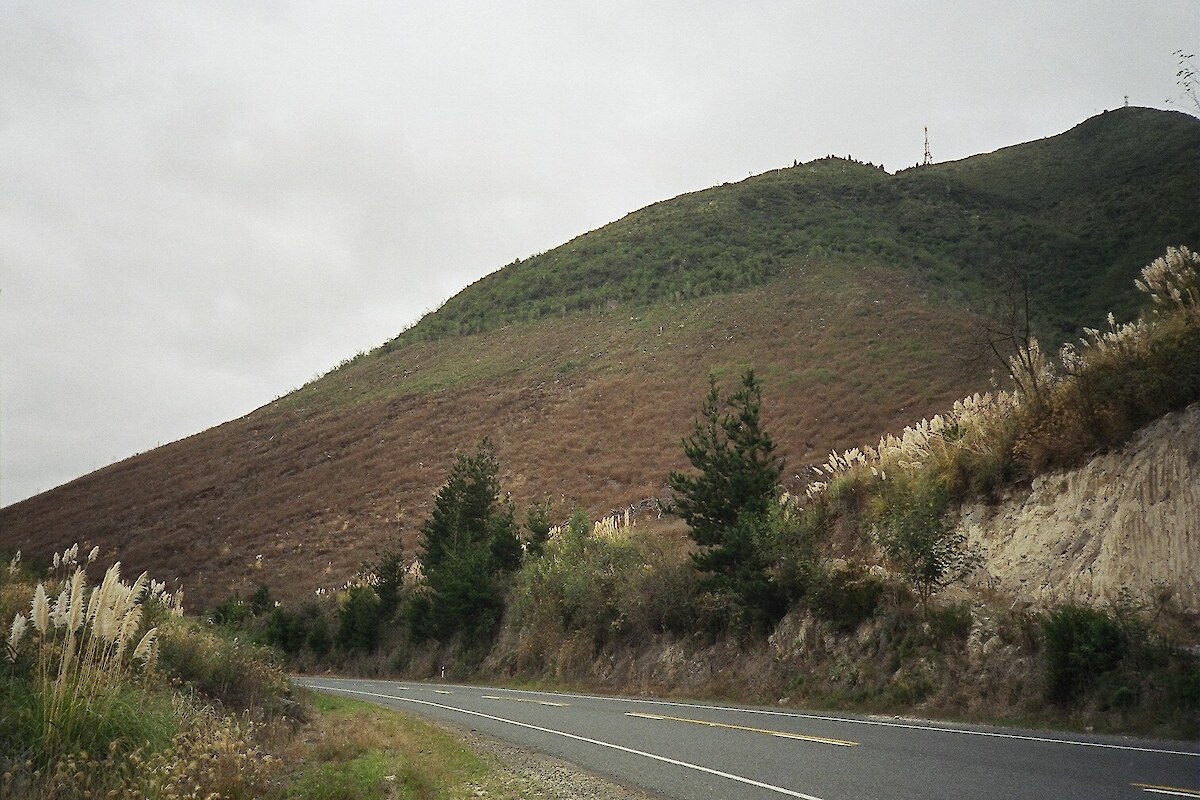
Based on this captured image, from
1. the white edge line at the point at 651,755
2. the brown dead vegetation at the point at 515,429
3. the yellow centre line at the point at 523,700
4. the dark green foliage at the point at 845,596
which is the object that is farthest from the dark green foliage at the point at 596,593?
the brown dead vegetation at the point at 515,429

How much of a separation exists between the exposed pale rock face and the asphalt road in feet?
10.9

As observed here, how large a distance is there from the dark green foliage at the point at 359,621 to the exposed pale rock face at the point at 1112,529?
1063 inches

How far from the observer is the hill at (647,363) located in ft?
129

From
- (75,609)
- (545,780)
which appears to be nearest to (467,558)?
(545,780)

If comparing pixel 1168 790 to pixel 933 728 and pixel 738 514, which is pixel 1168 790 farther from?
pixel 738 514

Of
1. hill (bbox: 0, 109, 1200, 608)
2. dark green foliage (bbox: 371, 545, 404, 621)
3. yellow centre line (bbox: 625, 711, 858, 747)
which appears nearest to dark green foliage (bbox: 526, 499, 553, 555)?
hill (bbox: 0, 109, 1200, 608)

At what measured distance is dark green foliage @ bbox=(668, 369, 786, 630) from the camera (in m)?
18.9

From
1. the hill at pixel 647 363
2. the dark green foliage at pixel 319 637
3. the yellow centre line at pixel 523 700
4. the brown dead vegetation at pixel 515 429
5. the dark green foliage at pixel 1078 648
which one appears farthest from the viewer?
the hill at pixel 647 363

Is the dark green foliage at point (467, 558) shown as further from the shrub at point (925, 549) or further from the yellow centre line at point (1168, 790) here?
the yellow centre line at point (1168, 790)

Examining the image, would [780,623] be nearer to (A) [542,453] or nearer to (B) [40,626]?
(B) [40,626]

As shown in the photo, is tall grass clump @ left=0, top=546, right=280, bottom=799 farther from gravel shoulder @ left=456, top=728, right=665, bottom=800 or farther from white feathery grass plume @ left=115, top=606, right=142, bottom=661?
gravel shoulder @ left=456, top=728, right=665, bottom=800

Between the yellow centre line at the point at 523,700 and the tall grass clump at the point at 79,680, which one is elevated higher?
the tall grass clump at the point at 79,680

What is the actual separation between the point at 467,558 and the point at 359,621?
803cm

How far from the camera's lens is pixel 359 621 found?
1378 inches
